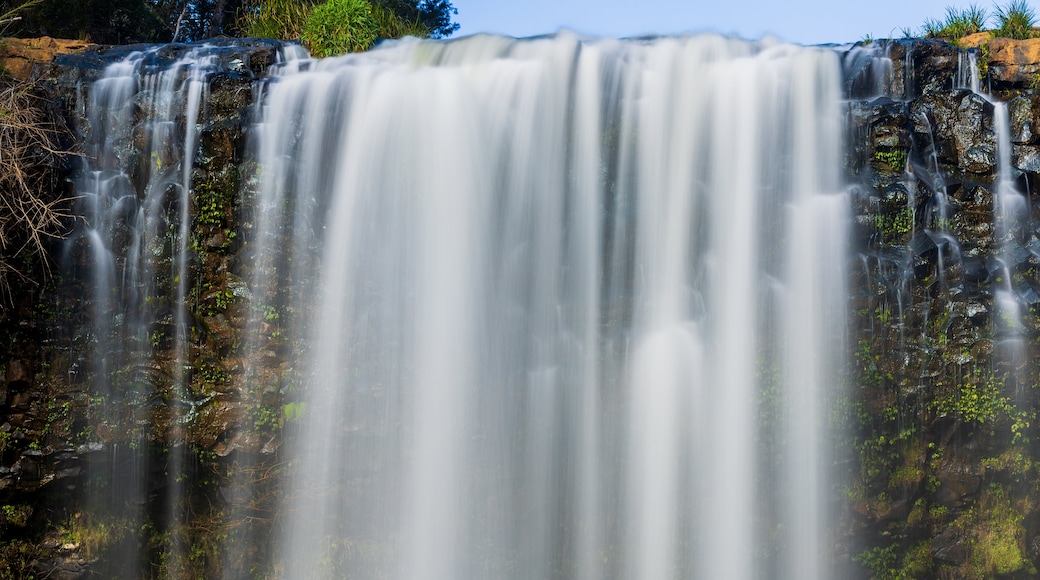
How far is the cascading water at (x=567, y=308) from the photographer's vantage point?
8.03 m

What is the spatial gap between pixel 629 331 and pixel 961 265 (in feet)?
10.0

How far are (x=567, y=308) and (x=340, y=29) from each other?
15.9 feet

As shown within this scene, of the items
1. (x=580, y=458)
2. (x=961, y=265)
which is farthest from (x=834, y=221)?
(x=580, y=458)

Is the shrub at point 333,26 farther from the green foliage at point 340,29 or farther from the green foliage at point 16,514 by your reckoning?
the green foliage at point 16,514

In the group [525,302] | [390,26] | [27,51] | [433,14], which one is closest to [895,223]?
[525,302]

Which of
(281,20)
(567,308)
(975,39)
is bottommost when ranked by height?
(567,308)

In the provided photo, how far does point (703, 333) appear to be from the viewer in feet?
26.5

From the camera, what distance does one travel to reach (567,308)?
830 cm

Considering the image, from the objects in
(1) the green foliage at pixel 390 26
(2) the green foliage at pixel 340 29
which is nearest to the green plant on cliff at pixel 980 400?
(2) the green foliage at pixel 340 29

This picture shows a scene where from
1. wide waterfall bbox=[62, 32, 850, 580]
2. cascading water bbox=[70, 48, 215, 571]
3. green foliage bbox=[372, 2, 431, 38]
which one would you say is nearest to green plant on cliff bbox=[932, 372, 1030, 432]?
wide waterfall bbox=[62, 32, 850, 580]

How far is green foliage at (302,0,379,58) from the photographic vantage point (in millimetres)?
10648

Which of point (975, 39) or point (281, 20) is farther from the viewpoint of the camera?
point (281, 20)

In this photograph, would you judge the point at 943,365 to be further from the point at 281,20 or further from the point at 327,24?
the point at 281,20

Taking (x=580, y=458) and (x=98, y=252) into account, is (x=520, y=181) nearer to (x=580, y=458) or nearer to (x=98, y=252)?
(x=580, y=458)
